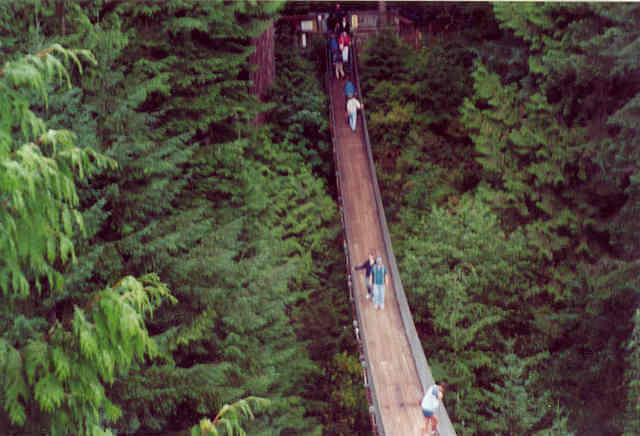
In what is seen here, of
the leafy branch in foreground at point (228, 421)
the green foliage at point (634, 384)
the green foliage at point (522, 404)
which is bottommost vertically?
the green foliage at point (522, 404)

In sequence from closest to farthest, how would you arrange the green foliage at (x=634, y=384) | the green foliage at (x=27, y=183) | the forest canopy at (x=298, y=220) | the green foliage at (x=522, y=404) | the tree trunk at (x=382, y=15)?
1. the green foliage at (x=27, y=183)
2. the forest canopy at (x=298, y=220)
3. the green foliage at (x=634, y=384)
4. the green foliage at (x=522, y=404)
5. the tree trunk at (x=382, y=15)

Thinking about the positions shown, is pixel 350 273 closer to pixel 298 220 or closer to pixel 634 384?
pixel 298 220

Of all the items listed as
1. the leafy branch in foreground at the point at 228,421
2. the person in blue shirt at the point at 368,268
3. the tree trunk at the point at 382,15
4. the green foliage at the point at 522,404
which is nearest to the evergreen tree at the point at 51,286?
the leafy branch in foreground at the point at 228,421

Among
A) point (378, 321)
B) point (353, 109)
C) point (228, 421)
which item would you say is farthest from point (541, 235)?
point (228, 421)

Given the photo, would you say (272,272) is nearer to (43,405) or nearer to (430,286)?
(430,286)

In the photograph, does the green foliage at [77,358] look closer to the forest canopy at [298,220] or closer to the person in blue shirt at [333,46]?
the forest canopy at [298,220]

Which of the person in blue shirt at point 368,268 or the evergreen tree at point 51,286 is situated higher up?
the evergreen tree at point 51,286
